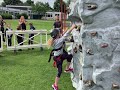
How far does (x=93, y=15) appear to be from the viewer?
5.95 m

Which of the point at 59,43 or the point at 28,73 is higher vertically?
the point at 59,43

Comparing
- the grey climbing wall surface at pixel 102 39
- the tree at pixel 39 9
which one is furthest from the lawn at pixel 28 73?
the tree at pixel 39 9

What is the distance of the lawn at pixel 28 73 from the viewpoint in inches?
332

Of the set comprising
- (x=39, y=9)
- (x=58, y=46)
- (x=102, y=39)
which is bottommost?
(x=58, y=46)

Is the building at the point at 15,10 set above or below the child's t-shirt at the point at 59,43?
above

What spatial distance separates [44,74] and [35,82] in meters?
0.99

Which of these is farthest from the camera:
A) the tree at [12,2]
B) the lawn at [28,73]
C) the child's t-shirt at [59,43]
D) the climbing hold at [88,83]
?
the tree at [12,2]

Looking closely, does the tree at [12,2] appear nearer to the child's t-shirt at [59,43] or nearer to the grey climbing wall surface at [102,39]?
the child's t-shirt at [59,43]

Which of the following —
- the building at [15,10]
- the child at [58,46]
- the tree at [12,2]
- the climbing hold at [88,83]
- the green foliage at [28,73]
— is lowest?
the green foliage at [28,73]

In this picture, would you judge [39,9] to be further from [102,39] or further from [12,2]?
[102,39]

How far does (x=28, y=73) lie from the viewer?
9.97 meters

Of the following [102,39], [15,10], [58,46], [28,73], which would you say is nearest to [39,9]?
[15,10]

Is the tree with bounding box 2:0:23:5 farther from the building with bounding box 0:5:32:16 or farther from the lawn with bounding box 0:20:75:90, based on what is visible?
the lawn with bounding box 0:20:75:90

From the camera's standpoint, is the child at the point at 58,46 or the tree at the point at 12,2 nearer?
the child at the point at 58,46
